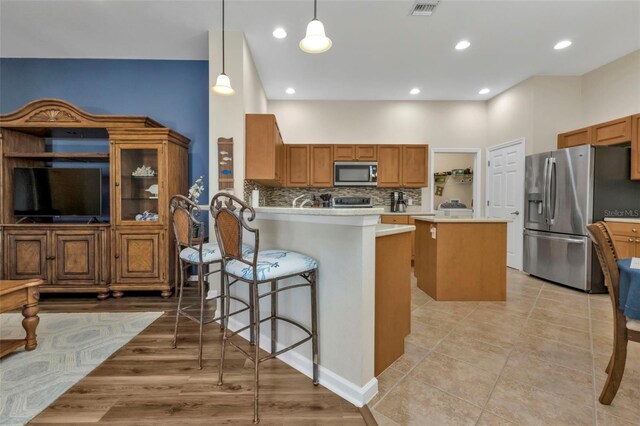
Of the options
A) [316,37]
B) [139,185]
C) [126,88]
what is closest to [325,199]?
[139,185]

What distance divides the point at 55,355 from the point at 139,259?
127 centimetres

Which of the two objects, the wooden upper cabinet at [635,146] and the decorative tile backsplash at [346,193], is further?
the decorative tile backsplash at [346,193]

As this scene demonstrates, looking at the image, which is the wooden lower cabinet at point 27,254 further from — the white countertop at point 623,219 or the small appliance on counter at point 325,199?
the white countertop at point 623,219

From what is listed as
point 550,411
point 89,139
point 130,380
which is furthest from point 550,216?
point 89,139

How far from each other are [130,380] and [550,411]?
91.5 inches

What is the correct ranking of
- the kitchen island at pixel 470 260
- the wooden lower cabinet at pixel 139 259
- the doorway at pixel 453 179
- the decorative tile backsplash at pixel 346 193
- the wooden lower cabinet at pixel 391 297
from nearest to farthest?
1. the wooden lower cabinet at pixel 391 297
2. the kitchen island at pixel 470 260
3. the wooden lower cabinet at pixel 139 259
4. the decorative tile backsplash at pixel 346 193
5. the doorway at pixel 453 179

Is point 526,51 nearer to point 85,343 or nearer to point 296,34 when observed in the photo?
point 296,34

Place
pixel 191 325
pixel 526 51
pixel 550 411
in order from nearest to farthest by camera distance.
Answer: pixel 550 411, pixel 191 325, pixel 526 51

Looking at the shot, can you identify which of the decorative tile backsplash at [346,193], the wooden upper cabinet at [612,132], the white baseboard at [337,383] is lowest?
the white baseboard at [337,383]

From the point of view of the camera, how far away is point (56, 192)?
3.23m

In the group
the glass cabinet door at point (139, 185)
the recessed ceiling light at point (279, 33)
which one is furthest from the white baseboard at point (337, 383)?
the recessed ceiling light at point (279, 33)

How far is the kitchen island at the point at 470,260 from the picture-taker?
2955 millimetres

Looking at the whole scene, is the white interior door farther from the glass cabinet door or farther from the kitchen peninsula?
the glass cabinet door

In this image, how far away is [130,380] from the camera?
165 centimetres
